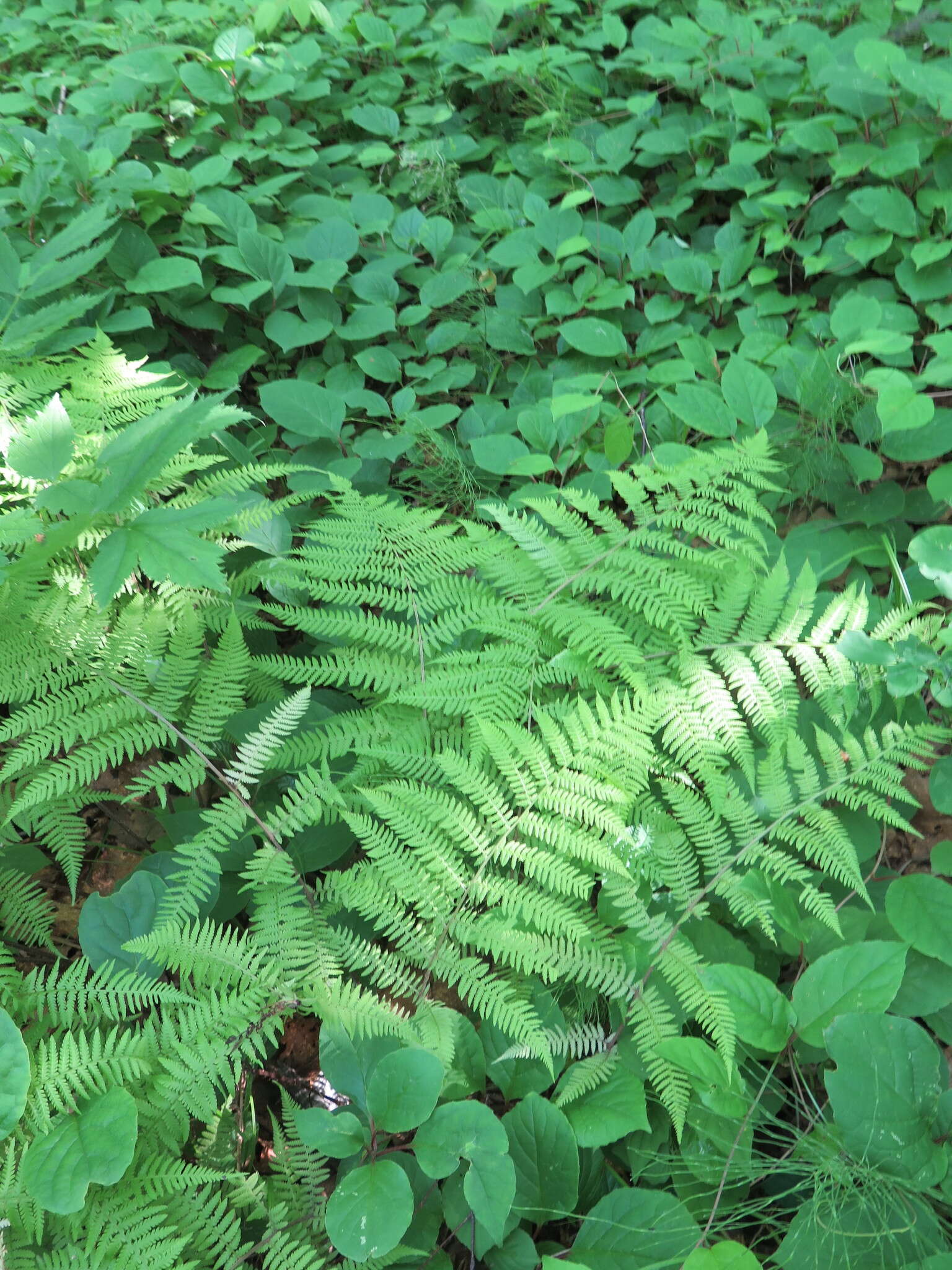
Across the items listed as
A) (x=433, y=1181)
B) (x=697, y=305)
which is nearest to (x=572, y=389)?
(x=697, y=305)

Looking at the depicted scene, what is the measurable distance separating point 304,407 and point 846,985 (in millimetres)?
2298

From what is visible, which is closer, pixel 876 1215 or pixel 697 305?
pixel 876 1215

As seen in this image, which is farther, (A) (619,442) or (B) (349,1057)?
(A) (619,442)

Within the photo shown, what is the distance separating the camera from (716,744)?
1.75m

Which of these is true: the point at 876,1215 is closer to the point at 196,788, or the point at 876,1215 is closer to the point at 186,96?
the point at 196,788

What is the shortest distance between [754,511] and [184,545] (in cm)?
135

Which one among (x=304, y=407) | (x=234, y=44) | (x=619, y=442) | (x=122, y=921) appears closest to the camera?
(x=122, y=921)

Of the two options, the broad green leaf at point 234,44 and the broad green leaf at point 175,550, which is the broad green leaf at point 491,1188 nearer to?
the broad green leaf at point 175,550

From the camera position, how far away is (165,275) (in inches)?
111

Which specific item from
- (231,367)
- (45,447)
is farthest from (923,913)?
(231,367)

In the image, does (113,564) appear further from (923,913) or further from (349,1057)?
(923,913)

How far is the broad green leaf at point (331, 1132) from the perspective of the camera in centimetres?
135

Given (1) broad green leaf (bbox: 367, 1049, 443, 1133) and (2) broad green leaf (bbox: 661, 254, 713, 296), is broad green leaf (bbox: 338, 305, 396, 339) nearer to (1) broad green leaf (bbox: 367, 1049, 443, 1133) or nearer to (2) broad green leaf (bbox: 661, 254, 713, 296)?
(2) broad green leaf (bbox: 661, 254, 713, 296)

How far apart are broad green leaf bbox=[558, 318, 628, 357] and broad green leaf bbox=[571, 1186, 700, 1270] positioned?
2.51 metres
